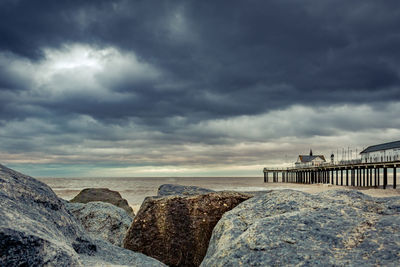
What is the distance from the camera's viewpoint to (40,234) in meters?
2.64

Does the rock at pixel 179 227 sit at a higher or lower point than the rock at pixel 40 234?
lower

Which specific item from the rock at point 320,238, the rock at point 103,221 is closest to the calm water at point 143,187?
the rock at point 103,221

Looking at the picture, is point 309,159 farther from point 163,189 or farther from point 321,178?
point 163,189

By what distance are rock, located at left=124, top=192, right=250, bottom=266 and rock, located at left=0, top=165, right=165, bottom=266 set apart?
4.21 ft

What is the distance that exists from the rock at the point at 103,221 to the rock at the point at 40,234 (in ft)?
11.7

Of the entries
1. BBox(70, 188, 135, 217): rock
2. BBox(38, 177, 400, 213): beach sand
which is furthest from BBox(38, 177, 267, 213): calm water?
BBox(70, 188, 135, 217): rock

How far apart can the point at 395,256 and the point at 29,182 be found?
3.71m

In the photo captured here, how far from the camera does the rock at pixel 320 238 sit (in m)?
2.78

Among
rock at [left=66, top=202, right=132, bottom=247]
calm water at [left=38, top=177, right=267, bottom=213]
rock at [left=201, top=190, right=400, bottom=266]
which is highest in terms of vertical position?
rock at [left=201, top=190, right=400, bottom=266]

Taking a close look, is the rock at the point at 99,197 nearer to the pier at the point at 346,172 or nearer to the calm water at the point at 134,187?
the calm water at the point at 134,187

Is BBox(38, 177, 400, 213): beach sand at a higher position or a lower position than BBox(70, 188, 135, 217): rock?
lower

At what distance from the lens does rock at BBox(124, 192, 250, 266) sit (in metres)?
5.45

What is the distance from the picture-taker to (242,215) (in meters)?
4.23

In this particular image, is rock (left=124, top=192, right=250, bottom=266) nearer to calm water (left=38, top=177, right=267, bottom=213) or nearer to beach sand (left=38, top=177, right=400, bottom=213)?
beach sand (left=38, top=177, right=400, bottom=213)
